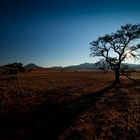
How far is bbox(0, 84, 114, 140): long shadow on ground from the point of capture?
16.8 meters

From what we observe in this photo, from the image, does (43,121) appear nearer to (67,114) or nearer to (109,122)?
(67,114)

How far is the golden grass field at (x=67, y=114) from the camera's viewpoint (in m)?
17.0

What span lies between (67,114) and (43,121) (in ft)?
7.98

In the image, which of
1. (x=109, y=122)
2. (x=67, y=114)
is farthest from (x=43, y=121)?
(x=109, y=122)

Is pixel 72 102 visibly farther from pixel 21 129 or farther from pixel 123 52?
pixel 123 52

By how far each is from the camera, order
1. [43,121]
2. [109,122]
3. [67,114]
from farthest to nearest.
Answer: [67,114] → [109,122] → [43,121]

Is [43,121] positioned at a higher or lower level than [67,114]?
lower

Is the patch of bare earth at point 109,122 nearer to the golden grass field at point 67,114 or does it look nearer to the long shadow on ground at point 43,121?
the golden grass field at point 67,114

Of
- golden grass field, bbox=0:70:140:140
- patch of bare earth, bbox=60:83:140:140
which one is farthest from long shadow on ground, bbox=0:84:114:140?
patch of bare earth, bbox=60:83:140:140

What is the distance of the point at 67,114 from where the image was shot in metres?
19.9

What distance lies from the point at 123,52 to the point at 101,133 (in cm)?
2133

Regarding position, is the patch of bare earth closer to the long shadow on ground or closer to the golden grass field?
the golden grass field

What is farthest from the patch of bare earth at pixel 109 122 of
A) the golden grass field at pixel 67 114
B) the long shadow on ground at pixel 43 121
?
the long shadow on ground at pixel 43 121

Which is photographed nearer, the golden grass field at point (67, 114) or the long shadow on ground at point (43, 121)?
the long shadow on ground at point (43, 121)
